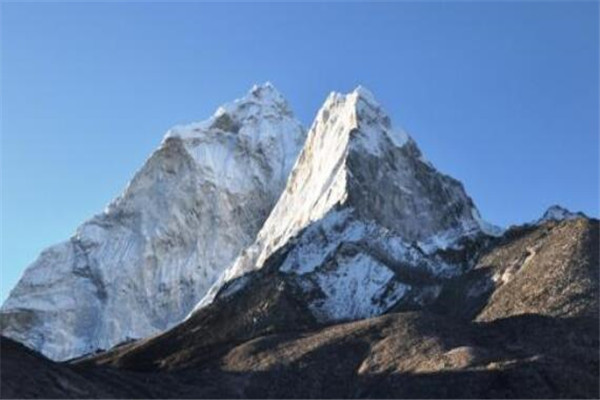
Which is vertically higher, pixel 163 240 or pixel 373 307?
pixel 163 240

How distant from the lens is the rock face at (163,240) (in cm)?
13150

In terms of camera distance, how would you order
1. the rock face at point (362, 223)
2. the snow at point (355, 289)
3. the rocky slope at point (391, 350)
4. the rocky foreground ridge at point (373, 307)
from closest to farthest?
1. the rocky slope at point (391, 350)
2. the rocky foreground ridge at point (373, 307)
3. the snow at point (355, 289)
4. the rock face at point (362, 223)

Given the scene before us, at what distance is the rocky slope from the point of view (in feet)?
A: 151

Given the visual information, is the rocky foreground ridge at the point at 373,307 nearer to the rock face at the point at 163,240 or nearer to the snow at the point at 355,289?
the snow at the point at 355,289

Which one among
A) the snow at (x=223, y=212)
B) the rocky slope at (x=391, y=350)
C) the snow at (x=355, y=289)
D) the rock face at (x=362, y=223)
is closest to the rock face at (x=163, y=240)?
the snow at (x=223, y=212)

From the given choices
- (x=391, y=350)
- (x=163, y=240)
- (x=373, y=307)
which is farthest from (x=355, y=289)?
(x=163, y=240)

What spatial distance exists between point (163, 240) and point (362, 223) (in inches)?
2255

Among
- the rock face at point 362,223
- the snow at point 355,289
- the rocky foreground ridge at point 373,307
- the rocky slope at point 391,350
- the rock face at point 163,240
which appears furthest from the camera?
the rock face at point 163,240

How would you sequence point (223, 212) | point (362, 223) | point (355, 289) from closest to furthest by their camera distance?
point (355, 289) < point (362, 223) < point (223, 212)

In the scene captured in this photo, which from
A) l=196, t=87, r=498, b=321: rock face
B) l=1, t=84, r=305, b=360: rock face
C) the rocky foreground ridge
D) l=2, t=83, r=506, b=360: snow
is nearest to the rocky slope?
the rocky foreground ridge

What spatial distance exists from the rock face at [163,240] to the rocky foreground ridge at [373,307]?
64.5 feet

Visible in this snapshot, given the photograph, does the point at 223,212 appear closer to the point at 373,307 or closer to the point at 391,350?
the point at 373,307

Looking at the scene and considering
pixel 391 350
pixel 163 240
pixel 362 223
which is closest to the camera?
pixel 391 350

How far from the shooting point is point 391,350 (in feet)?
175
